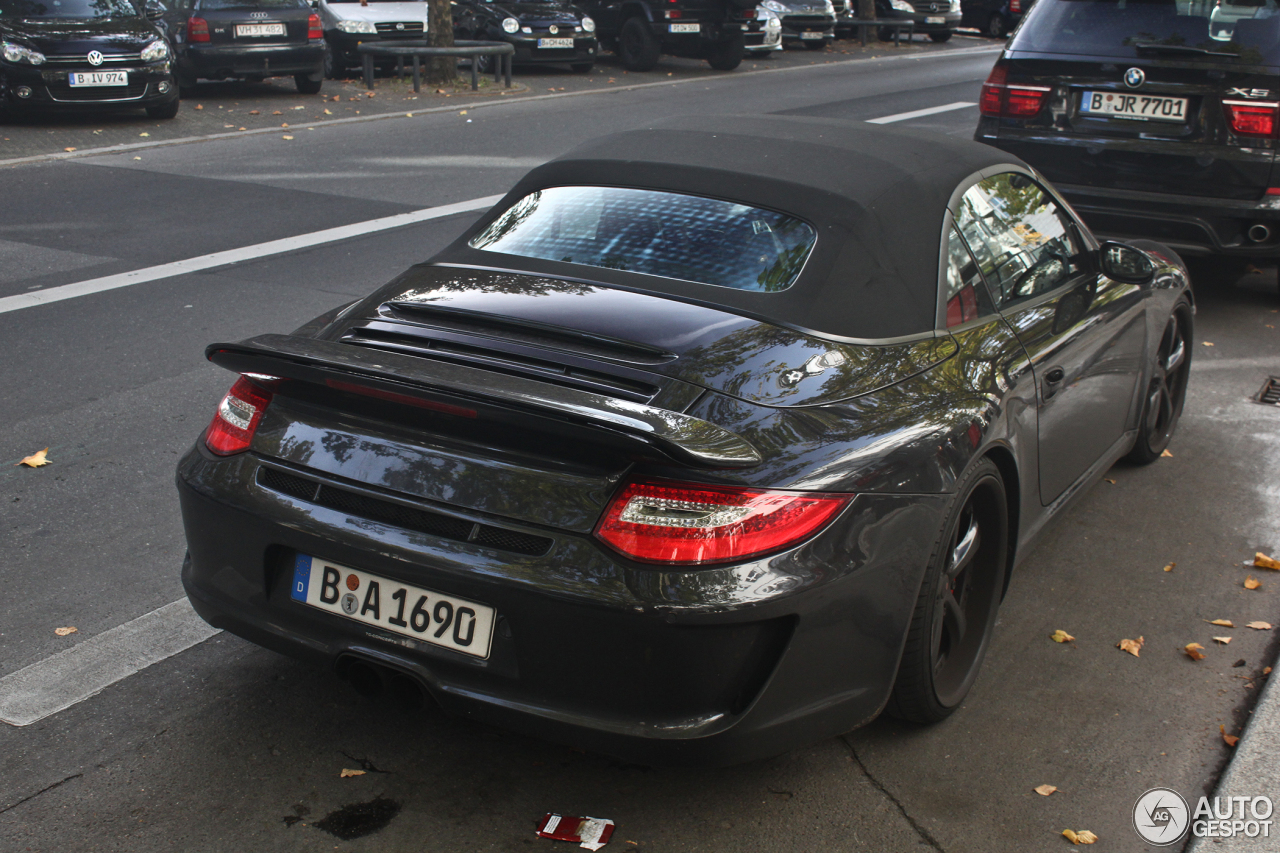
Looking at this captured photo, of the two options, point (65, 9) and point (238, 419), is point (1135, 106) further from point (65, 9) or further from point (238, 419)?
point (65, 9)

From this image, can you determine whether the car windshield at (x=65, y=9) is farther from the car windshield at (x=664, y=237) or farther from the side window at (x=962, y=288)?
the side window at (x=962, y=288)

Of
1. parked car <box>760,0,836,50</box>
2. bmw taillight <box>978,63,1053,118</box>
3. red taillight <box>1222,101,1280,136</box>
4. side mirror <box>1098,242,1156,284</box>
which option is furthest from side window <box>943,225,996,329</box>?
parked car <box>760,0,836,50</box>

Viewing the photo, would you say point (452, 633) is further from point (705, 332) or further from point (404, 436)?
point (705, 332)

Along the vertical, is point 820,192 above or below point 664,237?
above

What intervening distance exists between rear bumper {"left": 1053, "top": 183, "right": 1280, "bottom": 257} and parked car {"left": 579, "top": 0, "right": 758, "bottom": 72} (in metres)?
15.4

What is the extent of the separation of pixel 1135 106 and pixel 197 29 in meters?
12.3

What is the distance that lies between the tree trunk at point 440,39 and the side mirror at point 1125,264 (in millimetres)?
14986

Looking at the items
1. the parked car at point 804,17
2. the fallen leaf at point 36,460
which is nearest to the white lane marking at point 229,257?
the fallen leaf at point 36,460

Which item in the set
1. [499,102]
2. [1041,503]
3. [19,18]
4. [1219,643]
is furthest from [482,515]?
[499,102]

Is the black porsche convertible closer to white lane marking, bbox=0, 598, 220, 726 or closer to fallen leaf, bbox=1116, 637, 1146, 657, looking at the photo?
fallen leaf, bbox=1116, 637, 1146, 657

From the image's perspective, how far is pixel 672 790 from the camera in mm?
2971

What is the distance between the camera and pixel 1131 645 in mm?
3789

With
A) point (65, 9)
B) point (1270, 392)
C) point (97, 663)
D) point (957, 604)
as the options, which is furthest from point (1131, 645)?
point (65, 9)

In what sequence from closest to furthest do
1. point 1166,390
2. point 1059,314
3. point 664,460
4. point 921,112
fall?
point 664,460
point 1059,314
point 1166,390
point 921,112
